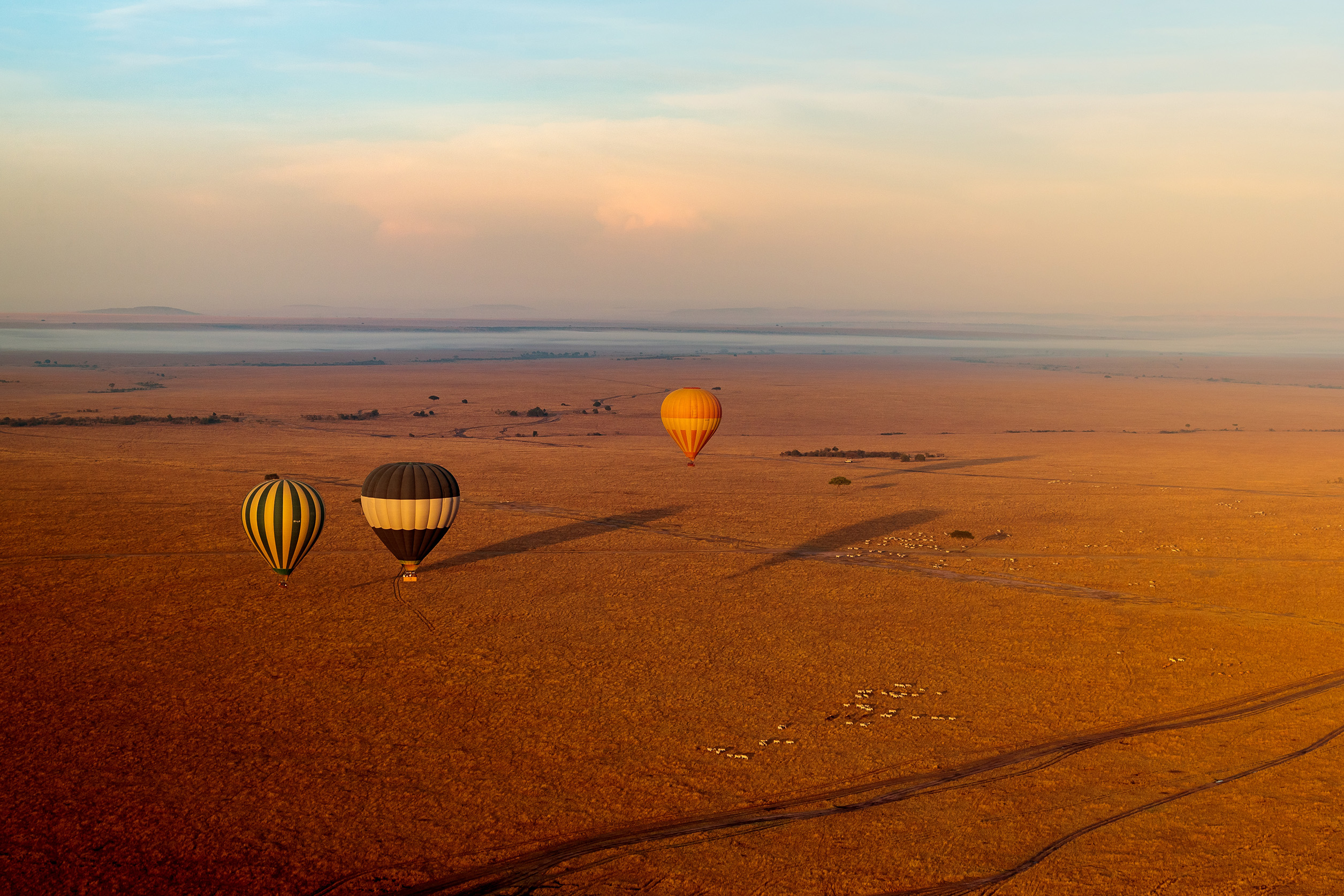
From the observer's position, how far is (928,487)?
4741 centimetres

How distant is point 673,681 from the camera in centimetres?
2114

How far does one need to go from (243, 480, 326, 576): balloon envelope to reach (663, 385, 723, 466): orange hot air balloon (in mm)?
19483

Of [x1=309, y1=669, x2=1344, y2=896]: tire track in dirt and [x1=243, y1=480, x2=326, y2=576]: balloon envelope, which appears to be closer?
[x1=309, y1=669, x2=1344, y2=896]: tire track in dirt

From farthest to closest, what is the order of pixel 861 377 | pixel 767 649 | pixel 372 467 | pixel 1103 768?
pixel 861 377
pixel 372 467
pixel 767 649
pixel 1103 768

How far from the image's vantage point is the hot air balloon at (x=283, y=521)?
2573cm

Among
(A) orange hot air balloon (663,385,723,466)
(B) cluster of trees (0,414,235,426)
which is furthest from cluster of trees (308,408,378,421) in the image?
(A) orange hot air balloon (663,385,723,466)

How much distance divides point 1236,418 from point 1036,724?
91.8 metres

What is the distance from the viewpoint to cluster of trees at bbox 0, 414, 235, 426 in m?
68.4

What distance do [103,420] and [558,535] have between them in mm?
51125

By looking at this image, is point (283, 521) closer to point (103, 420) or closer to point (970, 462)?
point (970, 462)

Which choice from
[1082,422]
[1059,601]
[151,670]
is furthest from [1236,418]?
[151,670]

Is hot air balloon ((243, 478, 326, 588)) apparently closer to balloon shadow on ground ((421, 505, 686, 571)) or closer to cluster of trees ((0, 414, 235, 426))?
balloon shadow on ground ((421, 505, 686, 571))

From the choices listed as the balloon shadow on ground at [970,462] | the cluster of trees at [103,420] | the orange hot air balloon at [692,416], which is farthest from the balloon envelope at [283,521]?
the cluster of trees at [103,420]

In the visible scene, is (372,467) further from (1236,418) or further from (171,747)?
(1236,418)
